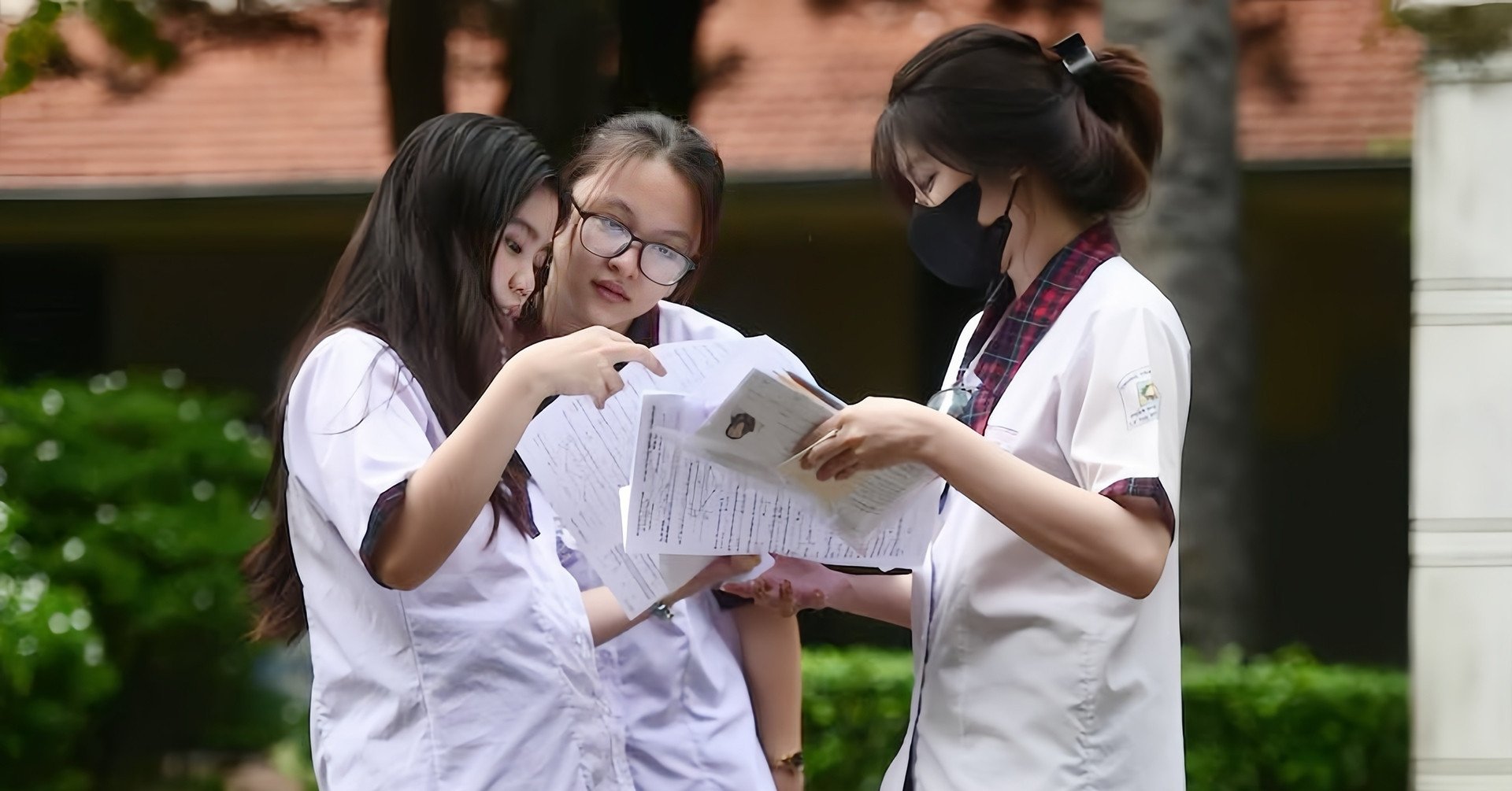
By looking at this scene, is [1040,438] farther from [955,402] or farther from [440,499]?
[440,499]

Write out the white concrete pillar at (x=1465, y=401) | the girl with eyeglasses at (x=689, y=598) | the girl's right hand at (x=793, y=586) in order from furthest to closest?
the white concrete pillar at (x=1465, y=401)
the girl's right hand at (x=793, y=586)
the girl with eyeglasses at (x=689, y=598)

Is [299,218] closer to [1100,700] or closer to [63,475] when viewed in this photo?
[63,475]

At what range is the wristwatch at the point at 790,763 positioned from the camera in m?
2.72

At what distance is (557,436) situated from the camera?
2326 millimetres

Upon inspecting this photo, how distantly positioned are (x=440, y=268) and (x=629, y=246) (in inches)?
13.6

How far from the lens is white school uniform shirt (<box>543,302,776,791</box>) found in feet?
8.13

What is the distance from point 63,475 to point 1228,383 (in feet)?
12.4

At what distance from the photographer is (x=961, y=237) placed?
8.21 ft

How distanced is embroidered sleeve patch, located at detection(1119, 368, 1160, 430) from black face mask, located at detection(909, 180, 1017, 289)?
0.32 metres

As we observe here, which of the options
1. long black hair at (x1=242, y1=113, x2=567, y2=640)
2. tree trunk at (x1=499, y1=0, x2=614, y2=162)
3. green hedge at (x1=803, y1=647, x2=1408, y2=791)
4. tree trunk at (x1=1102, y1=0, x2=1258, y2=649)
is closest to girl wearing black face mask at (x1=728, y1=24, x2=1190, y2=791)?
long black hair at (x1=242, y1=113, x2=567, y2=640)

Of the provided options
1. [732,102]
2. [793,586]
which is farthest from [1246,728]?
[732,102]

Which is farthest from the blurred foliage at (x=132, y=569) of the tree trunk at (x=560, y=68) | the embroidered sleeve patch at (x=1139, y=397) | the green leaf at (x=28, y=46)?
the embroidered sleeve patch at (x=1139, y=397)

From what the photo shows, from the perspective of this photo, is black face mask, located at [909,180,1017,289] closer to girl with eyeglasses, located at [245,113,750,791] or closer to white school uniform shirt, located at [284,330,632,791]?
girl with eyeglasses, located at [245,113,750,791]

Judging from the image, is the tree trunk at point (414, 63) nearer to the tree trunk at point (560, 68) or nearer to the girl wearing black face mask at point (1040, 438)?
the tree trunk at point (560, 68)
